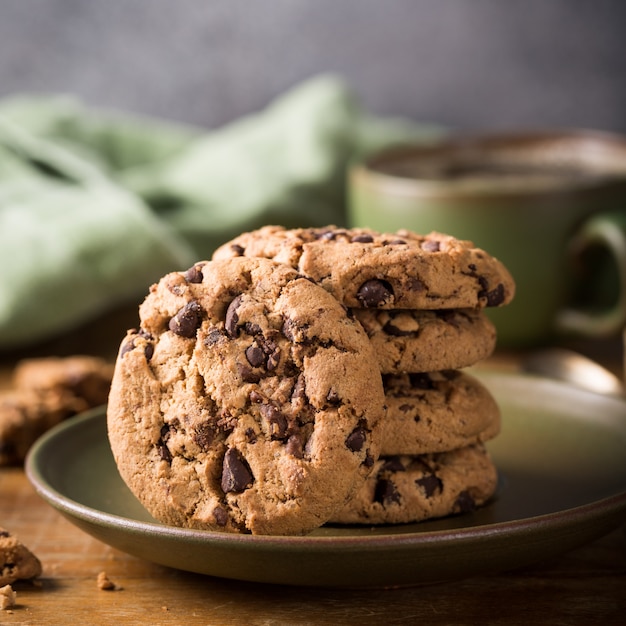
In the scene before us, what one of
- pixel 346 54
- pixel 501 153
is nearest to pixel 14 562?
pixel 501 153

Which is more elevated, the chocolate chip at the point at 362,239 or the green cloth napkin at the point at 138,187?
the chocolate chip at the point at 362,239

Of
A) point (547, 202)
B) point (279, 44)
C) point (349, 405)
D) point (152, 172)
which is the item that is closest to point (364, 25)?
point (279, 44)

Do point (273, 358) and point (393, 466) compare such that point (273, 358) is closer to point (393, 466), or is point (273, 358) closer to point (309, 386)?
point (309, 386)

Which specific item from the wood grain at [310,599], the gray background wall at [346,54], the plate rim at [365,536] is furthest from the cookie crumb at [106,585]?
the gray background wall at [346,54]

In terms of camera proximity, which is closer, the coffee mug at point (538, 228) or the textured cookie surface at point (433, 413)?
the textured cookie surface at point (433, 413)

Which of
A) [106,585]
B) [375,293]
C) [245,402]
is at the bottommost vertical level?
[106,585]

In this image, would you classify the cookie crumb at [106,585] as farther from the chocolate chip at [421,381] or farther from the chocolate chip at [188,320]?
the chocolate chip at [421,381]
